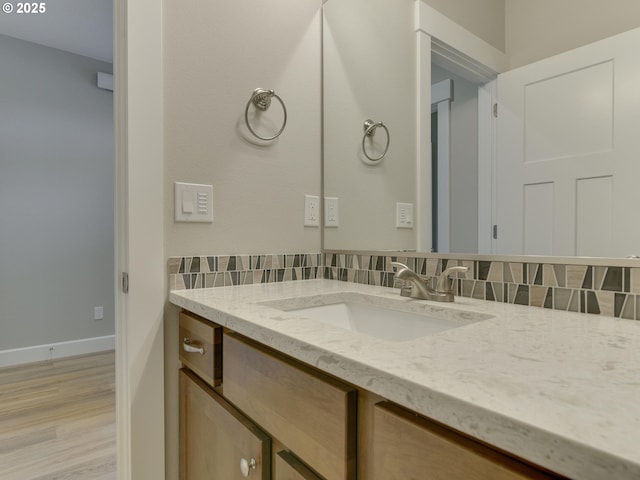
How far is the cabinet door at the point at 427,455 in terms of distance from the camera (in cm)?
34

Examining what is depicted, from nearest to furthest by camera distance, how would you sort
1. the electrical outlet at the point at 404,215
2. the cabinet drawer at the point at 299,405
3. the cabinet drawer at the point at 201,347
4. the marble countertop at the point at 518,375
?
the marble countertop at the point at 518,375 → the cabinet drawer at the point at 299,405 → the cabinet drawer at the point at 201,347 → the electrical outlet at the point at 404,215

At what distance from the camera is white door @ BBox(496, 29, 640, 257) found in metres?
0.74

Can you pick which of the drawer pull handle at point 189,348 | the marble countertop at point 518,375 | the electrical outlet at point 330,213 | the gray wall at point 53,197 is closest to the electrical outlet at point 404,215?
the electrical outlet at point 330,213

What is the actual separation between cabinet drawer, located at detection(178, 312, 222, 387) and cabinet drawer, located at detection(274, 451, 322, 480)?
0.26 metres

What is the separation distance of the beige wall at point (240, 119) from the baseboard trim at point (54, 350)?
2.25m

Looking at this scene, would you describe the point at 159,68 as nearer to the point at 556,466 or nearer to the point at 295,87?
the point at 295,87

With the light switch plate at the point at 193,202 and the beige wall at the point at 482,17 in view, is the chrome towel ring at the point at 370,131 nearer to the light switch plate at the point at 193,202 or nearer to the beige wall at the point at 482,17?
the beige wall at the point at 482,17

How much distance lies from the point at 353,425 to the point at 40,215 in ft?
10.5

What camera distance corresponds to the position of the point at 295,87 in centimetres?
133

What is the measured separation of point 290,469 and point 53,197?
312 centimetres

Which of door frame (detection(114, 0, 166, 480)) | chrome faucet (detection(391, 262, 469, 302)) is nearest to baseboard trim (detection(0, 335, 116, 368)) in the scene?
door frame (detection(114, 0, 166, 480))

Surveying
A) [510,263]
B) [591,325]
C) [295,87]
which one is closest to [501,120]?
[510,263]

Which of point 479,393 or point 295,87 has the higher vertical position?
point 295,87

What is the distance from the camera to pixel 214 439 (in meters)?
0.84
